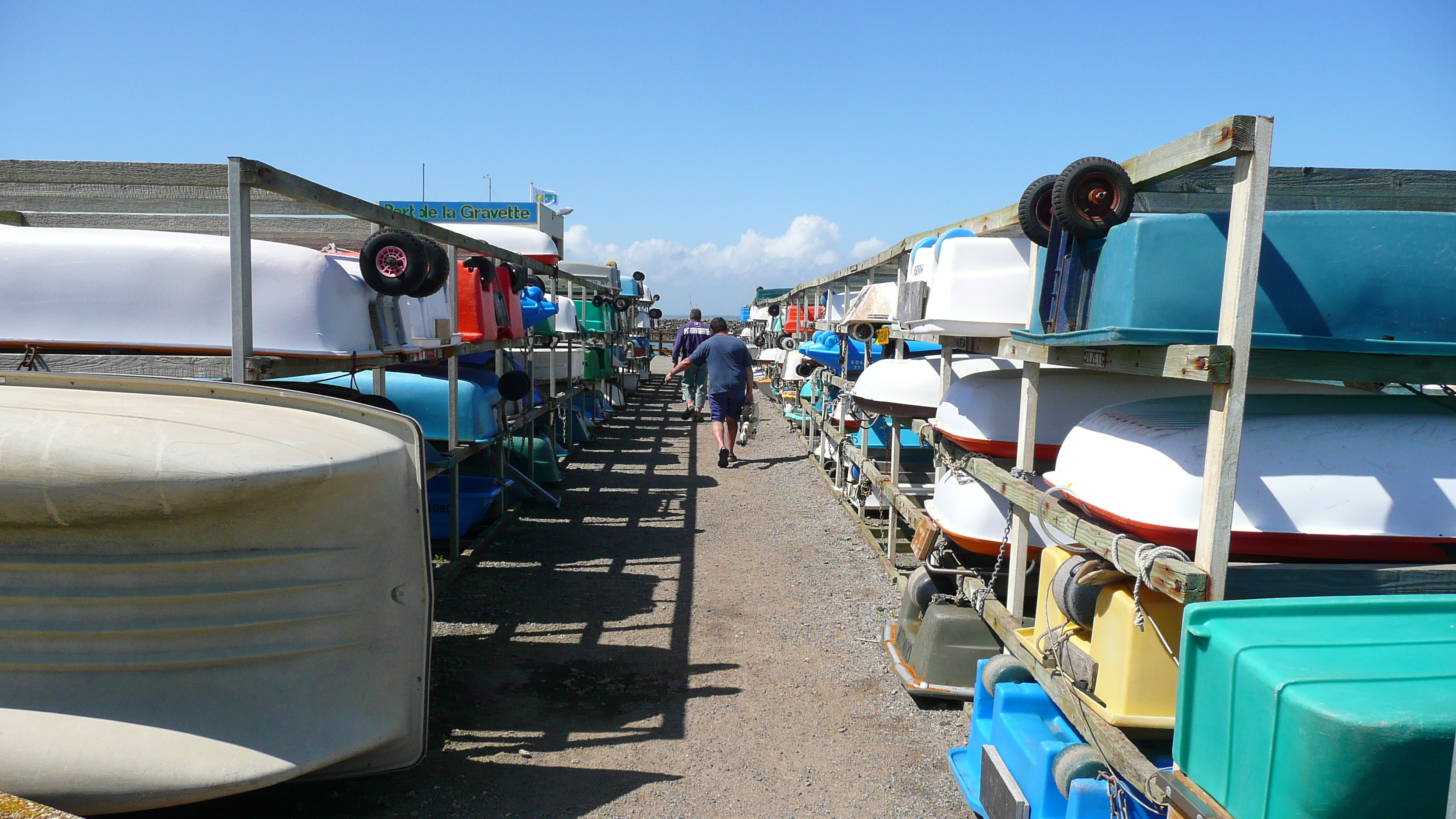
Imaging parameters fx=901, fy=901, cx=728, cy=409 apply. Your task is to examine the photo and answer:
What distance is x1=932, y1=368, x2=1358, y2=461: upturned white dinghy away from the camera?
4.03 metres

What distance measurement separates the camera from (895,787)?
3.57m

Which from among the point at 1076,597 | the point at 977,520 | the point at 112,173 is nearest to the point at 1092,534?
the point at 1076,597

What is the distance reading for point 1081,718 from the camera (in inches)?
113

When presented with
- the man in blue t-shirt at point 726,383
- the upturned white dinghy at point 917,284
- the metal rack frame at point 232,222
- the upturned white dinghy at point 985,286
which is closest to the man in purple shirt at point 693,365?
the man in blue t-shirt at point 726,383

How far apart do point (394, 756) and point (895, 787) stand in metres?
1.90

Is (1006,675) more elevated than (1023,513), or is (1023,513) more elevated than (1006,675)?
(1023,513)

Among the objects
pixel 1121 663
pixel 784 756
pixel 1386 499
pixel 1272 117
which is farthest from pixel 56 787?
pixel 1386 499

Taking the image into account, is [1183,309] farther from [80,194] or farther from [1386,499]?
[80,194]

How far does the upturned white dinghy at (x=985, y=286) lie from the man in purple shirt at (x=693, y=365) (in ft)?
33.6

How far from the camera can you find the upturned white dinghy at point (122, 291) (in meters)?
3.44

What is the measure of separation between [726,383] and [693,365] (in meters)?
4.13

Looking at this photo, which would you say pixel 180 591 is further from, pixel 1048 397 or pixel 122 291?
pixel 1048 397

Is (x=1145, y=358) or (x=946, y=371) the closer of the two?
(x=1145, y=358)

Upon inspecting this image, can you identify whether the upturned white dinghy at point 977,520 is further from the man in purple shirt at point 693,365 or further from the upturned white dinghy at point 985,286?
the man in purple shirt at point 693,365
